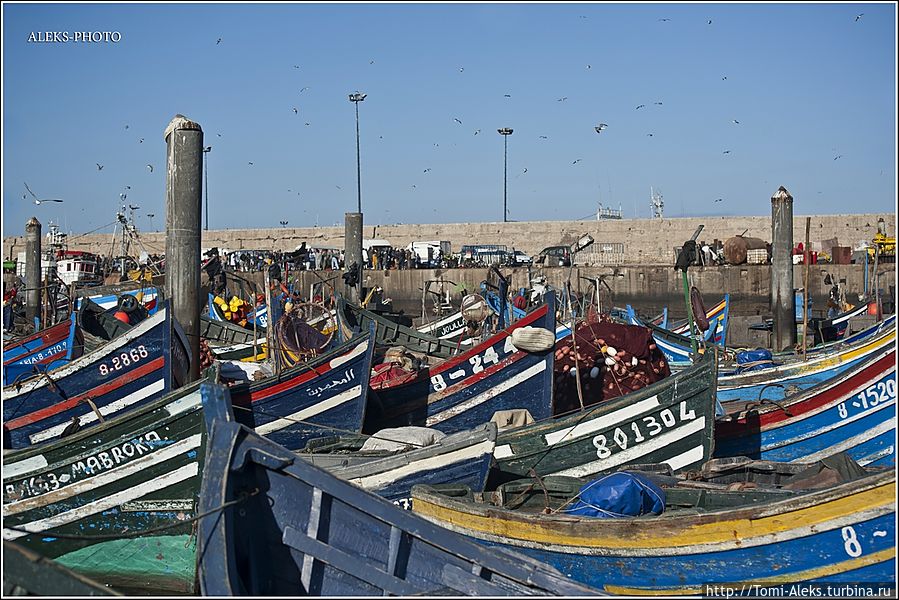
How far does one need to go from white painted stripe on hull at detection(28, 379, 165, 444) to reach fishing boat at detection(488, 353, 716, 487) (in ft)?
13.6

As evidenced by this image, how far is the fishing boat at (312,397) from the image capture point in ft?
34.3

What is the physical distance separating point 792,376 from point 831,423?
4.11 meters

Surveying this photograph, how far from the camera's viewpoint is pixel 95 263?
136ft

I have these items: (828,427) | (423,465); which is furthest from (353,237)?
(423,465)

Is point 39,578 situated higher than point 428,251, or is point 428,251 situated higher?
point 428,251

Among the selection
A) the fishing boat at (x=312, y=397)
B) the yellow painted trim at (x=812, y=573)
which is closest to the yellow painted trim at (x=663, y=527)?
the yellow painted trim at (x=812, y=573)

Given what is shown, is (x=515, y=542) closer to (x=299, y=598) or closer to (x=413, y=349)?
(x=299, y=598)

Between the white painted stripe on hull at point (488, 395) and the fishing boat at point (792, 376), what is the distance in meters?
3.58

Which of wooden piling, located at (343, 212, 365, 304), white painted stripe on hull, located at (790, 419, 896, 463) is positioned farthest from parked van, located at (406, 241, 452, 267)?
white painted stripe on hull, located at (790, 419, 896, 463)

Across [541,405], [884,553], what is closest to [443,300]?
[541,405]

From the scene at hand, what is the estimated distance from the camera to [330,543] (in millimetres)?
5215

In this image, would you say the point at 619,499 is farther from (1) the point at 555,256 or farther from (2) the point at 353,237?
(1) the point at 555,256

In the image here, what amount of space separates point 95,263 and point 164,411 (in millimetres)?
36601

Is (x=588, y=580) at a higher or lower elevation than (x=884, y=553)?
lower
